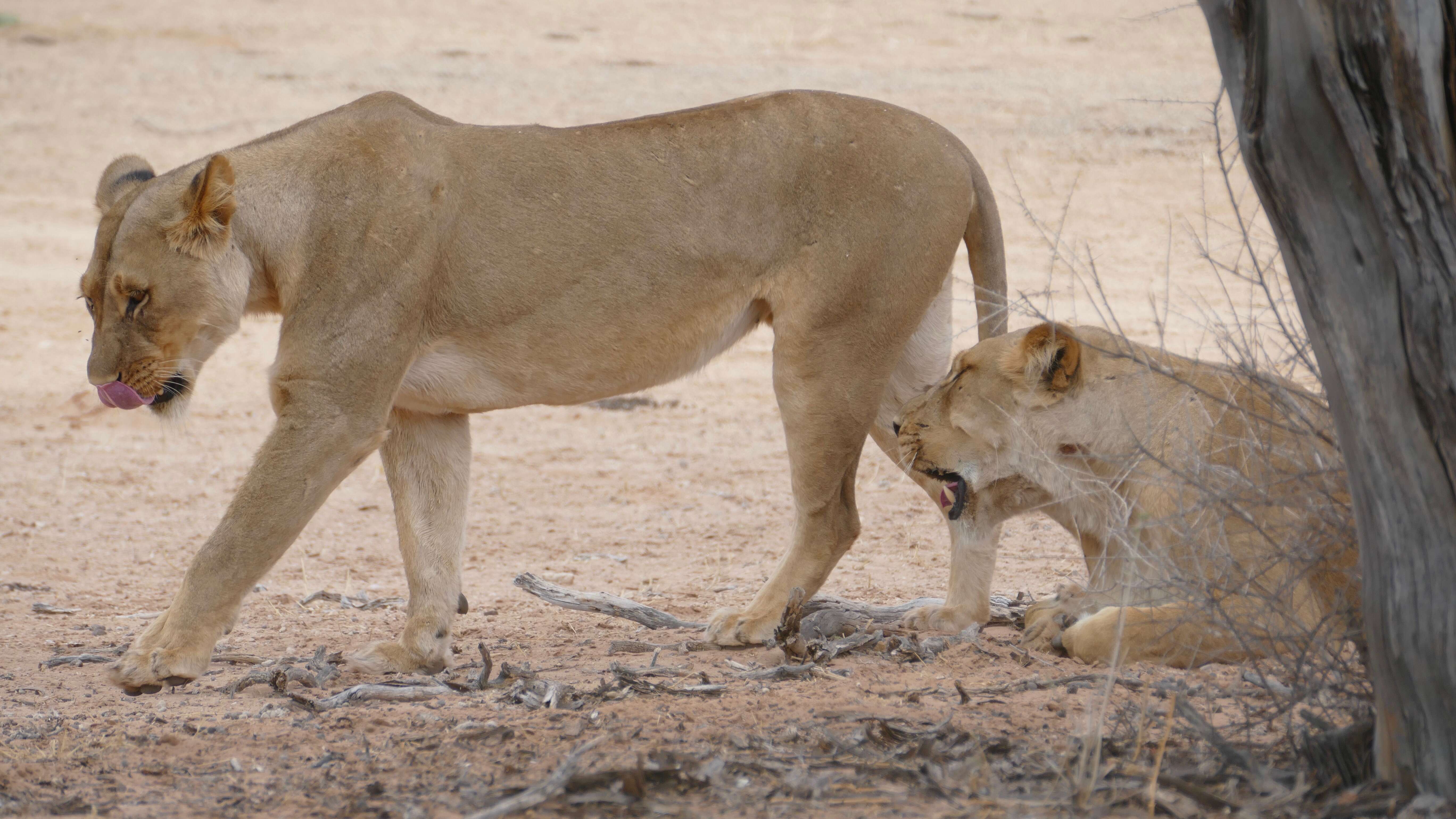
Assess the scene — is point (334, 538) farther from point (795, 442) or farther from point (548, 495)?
point (795, 442)

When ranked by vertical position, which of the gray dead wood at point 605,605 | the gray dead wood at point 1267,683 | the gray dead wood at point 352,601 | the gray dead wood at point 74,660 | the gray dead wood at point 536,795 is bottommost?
the gray dead wood at point 352,601

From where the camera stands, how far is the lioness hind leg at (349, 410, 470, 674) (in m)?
4.75

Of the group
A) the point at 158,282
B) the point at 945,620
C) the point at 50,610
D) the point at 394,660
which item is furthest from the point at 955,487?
the point at 50,610

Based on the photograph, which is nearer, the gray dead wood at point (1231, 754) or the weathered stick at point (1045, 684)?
the gray dead wood at point (1231, 754)

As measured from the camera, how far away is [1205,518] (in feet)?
12.9

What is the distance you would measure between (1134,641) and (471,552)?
153 inches

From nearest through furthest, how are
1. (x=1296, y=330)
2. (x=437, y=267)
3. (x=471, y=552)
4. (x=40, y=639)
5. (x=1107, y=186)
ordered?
(x=1296, y=330) → (x=437, y=267) → (x=40, y=639) → (x=471, y=552) → (x=1107, y=186)

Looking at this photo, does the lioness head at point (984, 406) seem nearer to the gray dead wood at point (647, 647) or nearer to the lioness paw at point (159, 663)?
the gray dead wood at point (647, 647)

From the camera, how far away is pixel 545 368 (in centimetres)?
461

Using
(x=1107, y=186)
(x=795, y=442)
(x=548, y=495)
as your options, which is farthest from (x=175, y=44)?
(x=795, y=442)

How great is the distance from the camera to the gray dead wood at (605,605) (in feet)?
17.2

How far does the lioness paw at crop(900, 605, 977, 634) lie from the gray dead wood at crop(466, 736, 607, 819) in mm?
2069

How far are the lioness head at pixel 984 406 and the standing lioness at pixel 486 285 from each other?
0.18 meters

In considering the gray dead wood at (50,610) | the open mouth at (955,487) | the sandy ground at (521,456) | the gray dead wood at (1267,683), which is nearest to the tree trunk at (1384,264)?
the sandy ground at (521,456)
